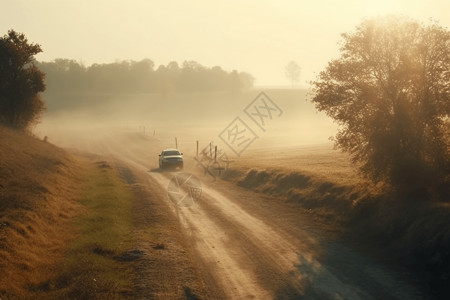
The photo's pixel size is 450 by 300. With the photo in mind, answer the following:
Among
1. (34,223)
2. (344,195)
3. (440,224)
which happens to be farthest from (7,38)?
(440,224)

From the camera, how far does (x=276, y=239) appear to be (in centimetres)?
1956

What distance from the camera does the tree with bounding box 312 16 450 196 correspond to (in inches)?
825

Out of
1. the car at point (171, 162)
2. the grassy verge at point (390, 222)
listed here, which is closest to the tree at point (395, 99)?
the grassy verge at point (390, 222)

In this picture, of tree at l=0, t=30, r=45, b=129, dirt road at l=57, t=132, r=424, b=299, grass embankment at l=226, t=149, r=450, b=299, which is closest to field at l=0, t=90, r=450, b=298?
grass embankment at l=226, t=149, r=450, b=299

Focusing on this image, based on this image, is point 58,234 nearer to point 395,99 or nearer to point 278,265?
point 278,265

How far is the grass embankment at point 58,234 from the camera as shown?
13195 millimetres

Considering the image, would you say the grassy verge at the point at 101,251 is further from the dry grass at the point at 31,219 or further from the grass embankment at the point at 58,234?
the dry grass at the point at 31,219

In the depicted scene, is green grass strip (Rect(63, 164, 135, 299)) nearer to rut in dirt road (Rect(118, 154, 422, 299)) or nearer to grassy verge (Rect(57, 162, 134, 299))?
grassy verge (Rect(57, 162, 134, 299))

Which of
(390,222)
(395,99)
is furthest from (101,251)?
(395,99)

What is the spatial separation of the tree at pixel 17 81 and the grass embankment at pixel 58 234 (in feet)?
58.4

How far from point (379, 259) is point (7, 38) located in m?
44.2

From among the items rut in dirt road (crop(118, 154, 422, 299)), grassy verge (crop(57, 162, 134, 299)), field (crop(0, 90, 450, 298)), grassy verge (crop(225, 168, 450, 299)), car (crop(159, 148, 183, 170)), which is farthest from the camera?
car (crop(159, 148, 183, 170))

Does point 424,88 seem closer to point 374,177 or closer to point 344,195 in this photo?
point 374,177

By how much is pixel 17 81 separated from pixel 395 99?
38.8 meters
